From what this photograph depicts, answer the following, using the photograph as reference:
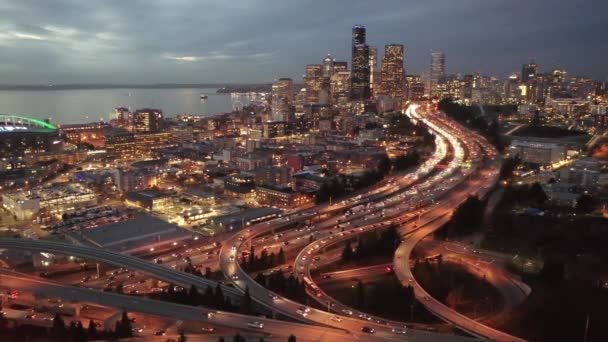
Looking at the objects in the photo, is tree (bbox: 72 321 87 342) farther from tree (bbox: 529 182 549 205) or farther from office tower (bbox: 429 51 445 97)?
office tower (bbox: 429 51 445 97)

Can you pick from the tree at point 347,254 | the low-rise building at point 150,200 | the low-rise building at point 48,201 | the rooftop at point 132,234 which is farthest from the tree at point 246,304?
the low-rise building at point 48,201

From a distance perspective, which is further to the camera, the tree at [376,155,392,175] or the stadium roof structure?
the stadium roof structure

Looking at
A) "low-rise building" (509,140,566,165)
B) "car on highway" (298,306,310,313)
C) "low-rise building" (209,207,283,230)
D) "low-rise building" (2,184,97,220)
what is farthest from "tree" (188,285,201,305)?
"low-rise building" (509,140,566,165)

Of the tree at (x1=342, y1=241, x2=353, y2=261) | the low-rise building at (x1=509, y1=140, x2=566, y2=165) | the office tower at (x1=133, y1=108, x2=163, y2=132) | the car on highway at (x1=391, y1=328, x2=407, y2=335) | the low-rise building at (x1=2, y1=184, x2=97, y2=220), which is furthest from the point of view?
the office tower at (x1=133, y1=108, x2=163, y2=132)

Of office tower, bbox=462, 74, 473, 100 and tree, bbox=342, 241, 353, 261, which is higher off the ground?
office tower, bbox=462, 74, 473, 100

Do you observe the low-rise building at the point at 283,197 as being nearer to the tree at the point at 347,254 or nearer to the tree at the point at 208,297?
the tree at the point at 347,254

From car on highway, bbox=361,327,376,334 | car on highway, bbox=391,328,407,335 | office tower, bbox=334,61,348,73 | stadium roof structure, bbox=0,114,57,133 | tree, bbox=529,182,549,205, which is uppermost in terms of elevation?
office tower, bbox=334,61,348,73

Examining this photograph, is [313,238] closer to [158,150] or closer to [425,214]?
[425,214]
